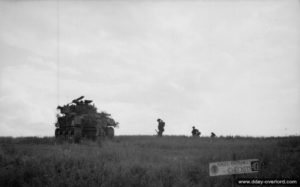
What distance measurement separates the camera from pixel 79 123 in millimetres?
24438

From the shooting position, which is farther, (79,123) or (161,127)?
(161,127)

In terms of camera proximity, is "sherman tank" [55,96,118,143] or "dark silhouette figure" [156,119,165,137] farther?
"dark silhouette figure" [156,119,165,137]

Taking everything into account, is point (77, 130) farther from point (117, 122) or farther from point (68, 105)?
point (117, 122)

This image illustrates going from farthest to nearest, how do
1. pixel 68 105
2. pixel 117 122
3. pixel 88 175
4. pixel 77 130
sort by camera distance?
pixel 117 122 → pixel 68 105 → pixel 77 130 → pixel 88 175

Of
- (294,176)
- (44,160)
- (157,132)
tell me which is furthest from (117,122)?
(294,176)

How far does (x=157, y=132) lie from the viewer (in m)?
30.5

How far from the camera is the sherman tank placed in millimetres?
→ 24234

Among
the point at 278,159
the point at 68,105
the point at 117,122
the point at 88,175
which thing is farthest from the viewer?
the point at 117,122

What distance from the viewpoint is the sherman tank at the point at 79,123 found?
79.5ft

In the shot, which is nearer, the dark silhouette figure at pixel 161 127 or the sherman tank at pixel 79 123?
the sherman tank at pixel 79 123

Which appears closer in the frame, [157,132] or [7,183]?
[7,183]

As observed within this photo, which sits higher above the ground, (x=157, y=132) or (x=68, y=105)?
(x=68, y=105)

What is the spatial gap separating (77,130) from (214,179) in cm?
1762

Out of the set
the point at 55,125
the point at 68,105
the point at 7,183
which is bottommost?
the point at 7,183
